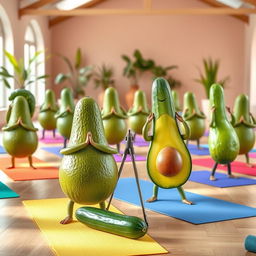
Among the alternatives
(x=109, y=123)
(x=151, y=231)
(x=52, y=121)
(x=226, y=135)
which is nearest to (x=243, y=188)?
(x=226, y=135)

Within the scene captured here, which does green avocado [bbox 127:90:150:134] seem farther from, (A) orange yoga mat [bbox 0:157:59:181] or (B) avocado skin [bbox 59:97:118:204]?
(B) avocado skin [bbox 59:97:118:204]

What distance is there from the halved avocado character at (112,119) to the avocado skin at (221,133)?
152 centimetres

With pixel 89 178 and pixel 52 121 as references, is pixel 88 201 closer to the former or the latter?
pixel 89 178

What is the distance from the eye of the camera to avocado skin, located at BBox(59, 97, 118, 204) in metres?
2.96

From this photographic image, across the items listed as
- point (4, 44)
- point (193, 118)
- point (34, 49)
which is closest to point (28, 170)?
point (193, 118)

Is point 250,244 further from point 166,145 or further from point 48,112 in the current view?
point 48,112

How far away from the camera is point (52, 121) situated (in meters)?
7.22

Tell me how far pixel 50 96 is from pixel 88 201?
4415 mm

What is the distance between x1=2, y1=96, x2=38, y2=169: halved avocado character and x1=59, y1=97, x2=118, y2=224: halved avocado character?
5.78 ft

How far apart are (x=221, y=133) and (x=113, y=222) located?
1.84 meters

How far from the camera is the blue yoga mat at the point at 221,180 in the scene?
14.3 ft

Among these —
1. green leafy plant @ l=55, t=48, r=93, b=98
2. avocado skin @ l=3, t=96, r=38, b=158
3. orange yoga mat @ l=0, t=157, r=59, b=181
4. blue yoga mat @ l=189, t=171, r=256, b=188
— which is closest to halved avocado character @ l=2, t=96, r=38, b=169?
avocado skin @ l=3, t=96, r=38, b=158

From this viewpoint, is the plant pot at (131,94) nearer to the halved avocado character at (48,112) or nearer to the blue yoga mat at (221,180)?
the halved avocado character at (48,112)

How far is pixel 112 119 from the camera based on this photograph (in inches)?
224
